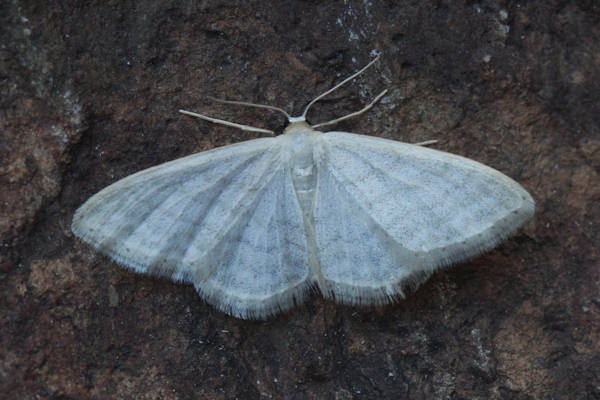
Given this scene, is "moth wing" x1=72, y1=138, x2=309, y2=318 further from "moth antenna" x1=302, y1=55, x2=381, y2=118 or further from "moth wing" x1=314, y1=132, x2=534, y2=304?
"moth antenna" x1=302, y1=55, x2=381, y2=118

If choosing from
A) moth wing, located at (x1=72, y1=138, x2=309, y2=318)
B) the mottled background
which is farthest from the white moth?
the mottled background

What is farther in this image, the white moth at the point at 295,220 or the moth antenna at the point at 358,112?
the moth antenna at the point at 358,112

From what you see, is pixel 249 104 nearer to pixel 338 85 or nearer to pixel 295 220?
pixel 338 85

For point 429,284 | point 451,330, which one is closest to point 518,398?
point 451,330

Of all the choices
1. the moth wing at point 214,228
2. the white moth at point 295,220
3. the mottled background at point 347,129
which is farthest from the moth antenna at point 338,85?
the moth wing at point 214,228

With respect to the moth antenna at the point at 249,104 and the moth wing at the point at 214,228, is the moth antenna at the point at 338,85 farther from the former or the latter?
the moth wing at the point at 214,228

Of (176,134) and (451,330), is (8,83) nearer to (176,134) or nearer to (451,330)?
(176,134)
